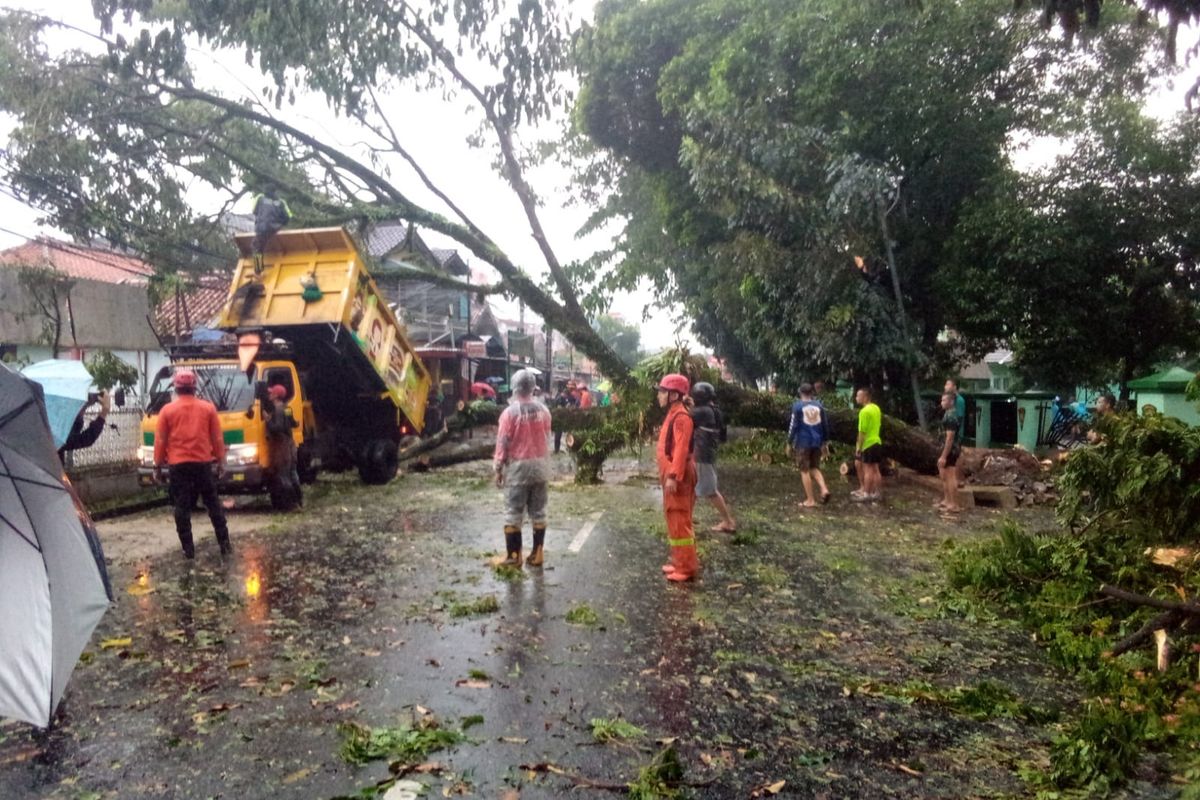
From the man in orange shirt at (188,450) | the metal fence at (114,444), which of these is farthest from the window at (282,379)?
the man in orange shirt at (188,450)

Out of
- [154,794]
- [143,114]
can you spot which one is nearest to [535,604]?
[154,794]

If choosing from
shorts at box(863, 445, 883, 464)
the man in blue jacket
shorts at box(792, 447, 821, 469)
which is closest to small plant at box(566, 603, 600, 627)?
the man in blue jacket

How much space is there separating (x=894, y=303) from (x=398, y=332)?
8.56m

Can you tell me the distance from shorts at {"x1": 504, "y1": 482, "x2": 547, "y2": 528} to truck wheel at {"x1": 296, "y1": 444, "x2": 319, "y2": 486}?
19.4ft

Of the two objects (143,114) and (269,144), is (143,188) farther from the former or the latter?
(269,144)

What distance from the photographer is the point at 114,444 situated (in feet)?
41.5

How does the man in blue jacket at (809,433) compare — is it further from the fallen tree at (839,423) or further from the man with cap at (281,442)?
the man with cap at (281,442)

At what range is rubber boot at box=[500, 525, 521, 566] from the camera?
7.62m

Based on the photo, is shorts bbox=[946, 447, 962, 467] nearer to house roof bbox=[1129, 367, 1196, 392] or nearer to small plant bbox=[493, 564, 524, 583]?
small plant bbox=[493, 564, 524, 583]

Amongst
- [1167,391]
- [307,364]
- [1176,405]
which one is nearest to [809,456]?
[307,364]

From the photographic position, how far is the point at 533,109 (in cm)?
1347

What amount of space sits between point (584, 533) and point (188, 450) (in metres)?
4.04

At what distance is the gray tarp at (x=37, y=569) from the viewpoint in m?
3.37

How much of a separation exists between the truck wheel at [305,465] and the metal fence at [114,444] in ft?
7.90
